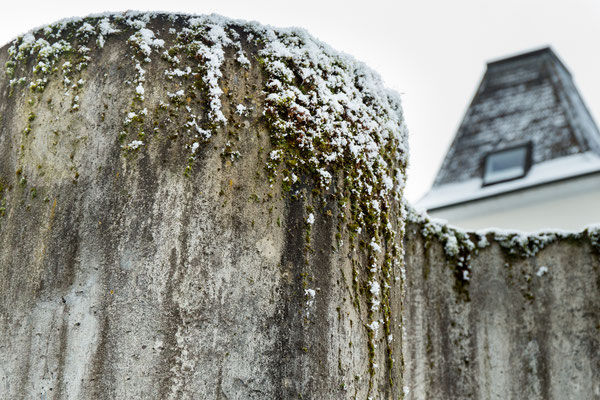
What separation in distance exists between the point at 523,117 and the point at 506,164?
1443mm

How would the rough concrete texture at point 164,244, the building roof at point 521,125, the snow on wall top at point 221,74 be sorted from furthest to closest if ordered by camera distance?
the building roof at point 521,125, the snow on wall top at point 221,74, the rough concrete texture at point 164,244

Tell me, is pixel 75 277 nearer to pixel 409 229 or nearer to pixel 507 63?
pixel 409 229

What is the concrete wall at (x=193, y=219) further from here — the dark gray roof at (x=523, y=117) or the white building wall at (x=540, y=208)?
the dark gray roof at (x=523, y=117)

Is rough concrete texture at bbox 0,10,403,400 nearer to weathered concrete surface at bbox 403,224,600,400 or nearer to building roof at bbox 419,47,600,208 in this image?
weathered concrete surface at bbox 403,224,600,400

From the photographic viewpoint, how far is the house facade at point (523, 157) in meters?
14.4

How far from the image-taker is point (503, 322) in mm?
5527

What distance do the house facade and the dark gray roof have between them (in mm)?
19

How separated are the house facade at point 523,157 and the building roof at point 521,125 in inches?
0.8

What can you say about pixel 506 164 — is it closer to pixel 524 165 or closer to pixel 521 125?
pixel 524 165

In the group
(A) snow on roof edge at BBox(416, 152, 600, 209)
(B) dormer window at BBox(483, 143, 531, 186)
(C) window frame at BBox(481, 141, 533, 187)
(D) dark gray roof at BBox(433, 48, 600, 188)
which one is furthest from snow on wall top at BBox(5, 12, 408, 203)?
(D) dark gray roof at BBox(433, 48, 600, 188)

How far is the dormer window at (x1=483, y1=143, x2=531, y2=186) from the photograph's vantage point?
1519cm

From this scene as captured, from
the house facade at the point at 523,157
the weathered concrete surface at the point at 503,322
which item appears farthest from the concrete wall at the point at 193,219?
the house facade at the point at 523,157

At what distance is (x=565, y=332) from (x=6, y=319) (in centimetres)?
373

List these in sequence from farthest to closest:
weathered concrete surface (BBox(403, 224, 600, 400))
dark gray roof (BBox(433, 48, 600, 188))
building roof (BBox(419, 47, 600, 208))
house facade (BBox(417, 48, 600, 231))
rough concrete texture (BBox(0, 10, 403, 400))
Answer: dark gray roof (BBox(433, 48, 600, 188)) → building roof (BBox(419, 47, 600, 208)) → house facade (BBox(417, 48, 600, 231)) → weathered concrete surface (BBox(403, 224, 600, 400)) → rough concrete texture (BBox(0, 10, 403, 400))
